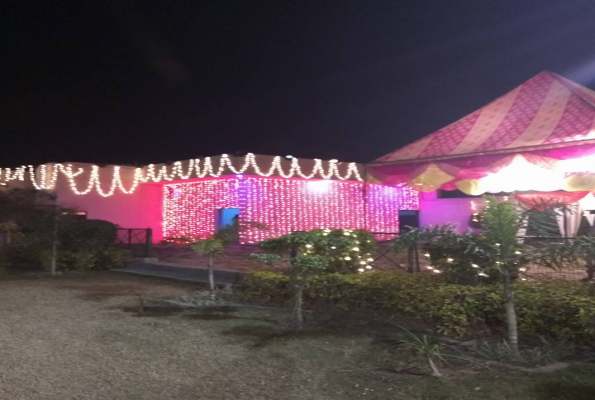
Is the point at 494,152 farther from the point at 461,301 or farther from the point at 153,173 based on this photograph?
the point at 153,173

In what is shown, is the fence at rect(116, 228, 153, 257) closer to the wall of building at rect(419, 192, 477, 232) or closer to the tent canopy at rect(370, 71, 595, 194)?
the tent canopy at rect(370, 71, 595, 194)

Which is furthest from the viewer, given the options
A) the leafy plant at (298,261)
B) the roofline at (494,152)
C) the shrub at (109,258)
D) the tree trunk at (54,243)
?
the shrub at (109,258)

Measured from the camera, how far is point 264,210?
663 inches

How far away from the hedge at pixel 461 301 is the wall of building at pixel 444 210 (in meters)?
7.85

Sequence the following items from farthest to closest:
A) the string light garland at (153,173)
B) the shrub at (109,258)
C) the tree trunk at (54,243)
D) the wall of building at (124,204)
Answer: the wall of building at (124,204) < the string light garland at (153,173) < the shrub at (109,258) < the tree trunk at (54,243)

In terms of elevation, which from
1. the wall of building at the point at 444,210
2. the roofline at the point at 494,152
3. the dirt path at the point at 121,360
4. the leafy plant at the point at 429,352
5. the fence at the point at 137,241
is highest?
the roofline at the point at 494,152

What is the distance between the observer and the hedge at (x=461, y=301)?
5219 millimetres

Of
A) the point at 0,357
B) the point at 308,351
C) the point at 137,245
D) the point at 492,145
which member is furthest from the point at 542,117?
the point at 137,245

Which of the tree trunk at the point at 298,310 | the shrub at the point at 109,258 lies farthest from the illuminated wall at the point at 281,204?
the tree trunk at the point at 298,310

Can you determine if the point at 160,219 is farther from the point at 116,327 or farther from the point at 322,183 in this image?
the point at 116,327

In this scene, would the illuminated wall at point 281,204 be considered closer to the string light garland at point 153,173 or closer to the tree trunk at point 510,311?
the string light garland at point 153,173

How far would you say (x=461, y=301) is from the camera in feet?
19.0

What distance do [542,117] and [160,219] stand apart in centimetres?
1400

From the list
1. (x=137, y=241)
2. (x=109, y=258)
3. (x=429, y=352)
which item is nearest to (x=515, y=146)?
(x=429, y=352)
